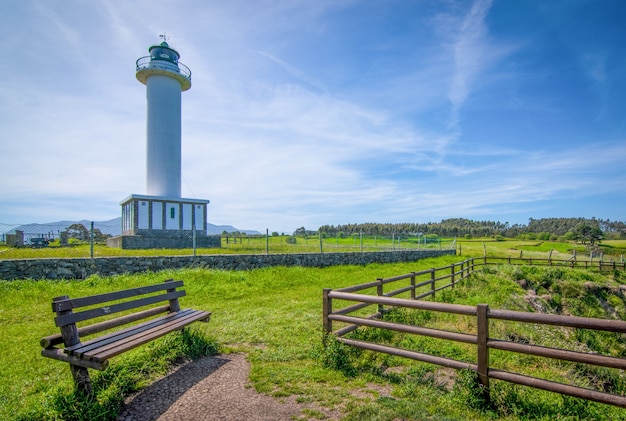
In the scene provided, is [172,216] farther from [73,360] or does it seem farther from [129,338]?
[73,360]

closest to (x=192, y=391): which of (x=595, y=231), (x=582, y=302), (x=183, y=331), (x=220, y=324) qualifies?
(x=183, y=331)

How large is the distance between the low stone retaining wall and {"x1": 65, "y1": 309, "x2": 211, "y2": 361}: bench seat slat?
7.00m

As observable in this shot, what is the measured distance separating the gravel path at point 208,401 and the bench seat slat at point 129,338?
55 cm

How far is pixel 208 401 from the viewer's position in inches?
152

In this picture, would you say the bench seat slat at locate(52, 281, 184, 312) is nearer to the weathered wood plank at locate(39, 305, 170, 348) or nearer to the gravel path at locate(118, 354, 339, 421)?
the weathered wood plank at locate(39, 305, 170, 348)

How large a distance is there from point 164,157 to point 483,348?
26364 millimetres

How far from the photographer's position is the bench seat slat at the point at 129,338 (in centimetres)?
374

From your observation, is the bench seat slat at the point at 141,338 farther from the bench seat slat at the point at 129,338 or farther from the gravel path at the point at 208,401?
the gravel path at the point at 208,401

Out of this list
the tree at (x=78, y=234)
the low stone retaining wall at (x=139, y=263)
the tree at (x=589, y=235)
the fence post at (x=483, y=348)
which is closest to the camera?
the fence post at (x=483, y=348)

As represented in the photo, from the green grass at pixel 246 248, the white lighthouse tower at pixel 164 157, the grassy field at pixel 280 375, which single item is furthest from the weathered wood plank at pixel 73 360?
the white lighthouse tower at pixel 164 157

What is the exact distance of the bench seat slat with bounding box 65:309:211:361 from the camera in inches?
147

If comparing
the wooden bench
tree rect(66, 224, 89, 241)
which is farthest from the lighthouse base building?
the wooden bench

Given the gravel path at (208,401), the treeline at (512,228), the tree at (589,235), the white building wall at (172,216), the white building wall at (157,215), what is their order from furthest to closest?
the treeline at (512,228) → the tree at (589,235) → the white building wall at (172,216) → the white building wall at (157,215) → the gravel path at (208,401)

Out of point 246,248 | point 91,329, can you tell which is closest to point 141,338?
point 91,329
